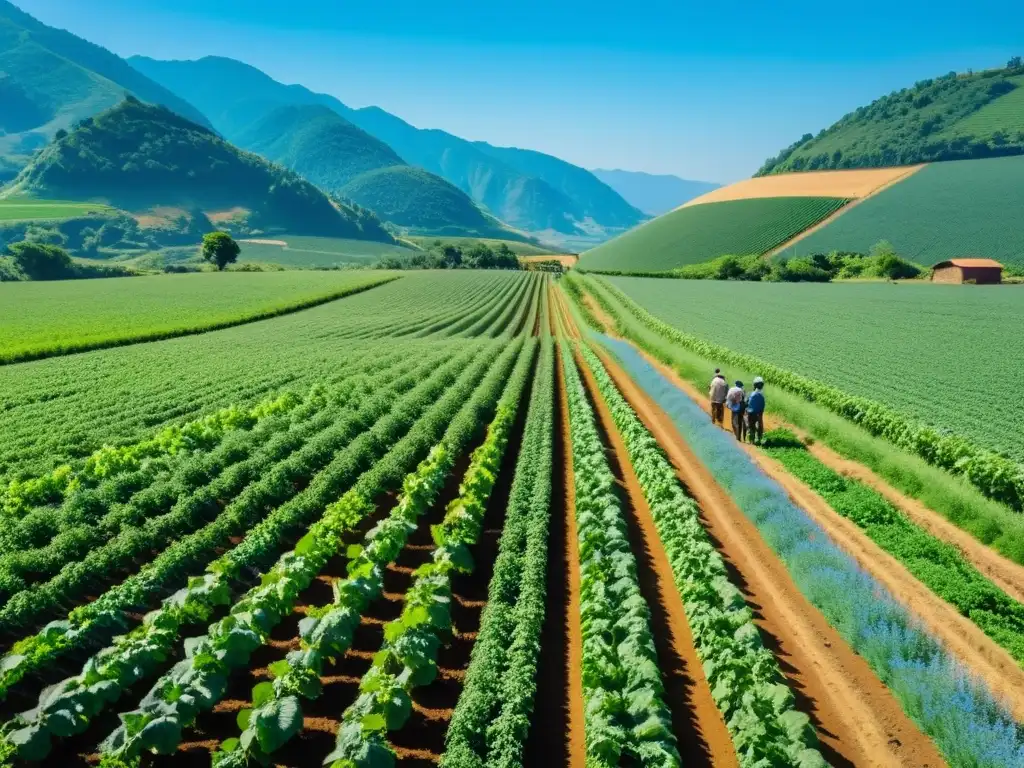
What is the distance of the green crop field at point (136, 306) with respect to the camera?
35.5 metres

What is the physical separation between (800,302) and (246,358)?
146ft

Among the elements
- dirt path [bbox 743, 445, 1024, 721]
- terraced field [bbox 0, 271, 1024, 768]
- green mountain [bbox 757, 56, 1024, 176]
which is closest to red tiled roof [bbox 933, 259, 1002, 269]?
terraced field [bbox 0, 271, 1024, 768]

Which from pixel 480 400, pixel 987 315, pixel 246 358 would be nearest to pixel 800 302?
pixel 987 315

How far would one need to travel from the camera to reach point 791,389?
23.9 m

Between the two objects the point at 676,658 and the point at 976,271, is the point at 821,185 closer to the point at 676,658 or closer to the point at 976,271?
the point at 976,271

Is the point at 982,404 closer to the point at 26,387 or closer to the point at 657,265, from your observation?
the point at 26,387

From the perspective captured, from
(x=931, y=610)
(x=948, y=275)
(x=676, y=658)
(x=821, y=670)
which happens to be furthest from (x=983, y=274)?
(x=676, y=658)

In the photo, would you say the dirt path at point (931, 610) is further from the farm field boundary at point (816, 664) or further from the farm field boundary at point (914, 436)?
the farm field boundary at point (914, 436)

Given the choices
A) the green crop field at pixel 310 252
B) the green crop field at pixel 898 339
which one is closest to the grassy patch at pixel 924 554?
the green crop field at pixel 898 339

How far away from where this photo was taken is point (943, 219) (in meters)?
88.9

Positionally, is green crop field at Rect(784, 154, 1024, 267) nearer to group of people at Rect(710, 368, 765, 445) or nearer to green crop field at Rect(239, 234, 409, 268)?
group of people at Rect(710, 368, 765, 445)

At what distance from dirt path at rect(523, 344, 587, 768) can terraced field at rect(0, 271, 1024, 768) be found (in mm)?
44

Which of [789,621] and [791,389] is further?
[791,389]

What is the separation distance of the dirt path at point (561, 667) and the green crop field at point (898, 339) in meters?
11.5
